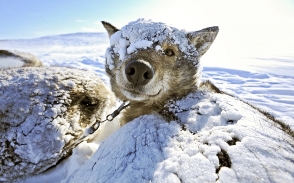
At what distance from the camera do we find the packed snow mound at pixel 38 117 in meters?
2.27

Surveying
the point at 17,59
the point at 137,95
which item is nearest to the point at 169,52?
the point at 137,95

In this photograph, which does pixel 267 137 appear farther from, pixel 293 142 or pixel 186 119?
pixel 186 119

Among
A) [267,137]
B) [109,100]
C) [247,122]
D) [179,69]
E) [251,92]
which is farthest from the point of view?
[251,92]

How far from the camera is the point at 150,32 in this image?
2.24 m

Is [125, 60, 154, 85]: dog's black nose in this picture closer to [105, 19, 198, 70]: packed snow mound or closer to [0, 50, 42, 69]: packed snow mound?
[105, 19, 198, 70]: packed snow mound

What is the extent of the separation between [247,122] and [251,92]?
5462mm

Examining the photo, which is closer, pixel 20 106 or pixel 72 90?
pixel 20 106

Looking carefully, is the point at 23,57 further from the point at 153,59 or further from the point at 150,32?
the point at 153,59

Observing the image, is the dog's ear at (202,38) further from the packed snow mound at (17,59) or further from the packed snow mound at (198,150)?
the packed snow mound at (17,59)

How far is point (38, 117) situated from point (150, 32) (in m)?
1.38

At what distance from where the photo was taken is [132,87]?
2.02 m

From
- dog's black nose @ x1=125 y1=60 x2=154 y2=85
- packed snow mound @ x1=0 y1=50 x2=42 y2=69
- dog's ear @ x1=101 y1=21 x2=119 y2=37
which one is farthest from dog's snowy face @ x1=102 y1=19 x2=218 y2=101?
packed snow mound @ x1=0 y1=50 x2=42 y2=69

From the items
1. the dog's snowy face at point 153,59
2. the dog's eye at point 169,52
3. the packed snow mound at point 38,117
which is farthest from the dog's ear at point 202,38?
the packed snow mound at point 38,117

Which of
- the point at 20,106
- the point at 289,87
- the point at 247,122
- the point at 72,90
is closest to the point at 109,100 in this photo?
the point at 72,90
